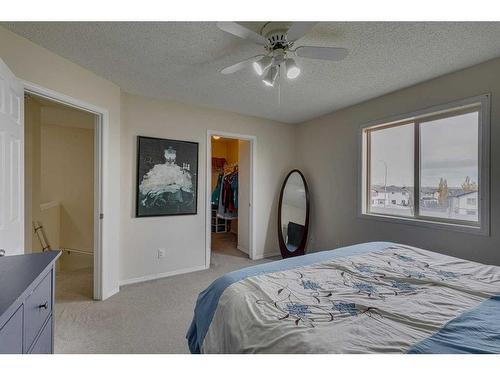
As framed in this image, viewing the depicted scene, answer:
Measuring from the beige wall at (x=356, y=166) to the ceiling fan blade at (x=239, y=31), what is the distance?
1.96m

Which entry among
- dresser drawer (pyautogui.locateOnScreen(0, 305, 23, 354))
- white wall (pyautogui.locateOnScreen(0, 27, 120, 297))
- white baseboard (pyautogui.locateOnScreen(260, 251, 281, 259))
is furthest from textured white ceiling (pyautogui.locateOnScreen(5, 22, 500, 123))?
white baseboard (pyautogui.locateOnScreen(260, 251, 281, 259))

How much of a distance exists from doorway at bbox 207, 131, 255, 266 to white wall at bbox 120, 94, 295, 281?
11 cm

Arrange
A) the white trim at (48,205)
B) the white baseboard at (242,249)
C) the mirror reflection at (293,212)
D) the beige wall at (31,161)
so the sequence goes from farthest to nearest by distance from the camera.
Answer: the white baseboard at (242,249) < the mirror reflection at (293,212) < the white trim at (48,205) < the beige wall at (31,161)

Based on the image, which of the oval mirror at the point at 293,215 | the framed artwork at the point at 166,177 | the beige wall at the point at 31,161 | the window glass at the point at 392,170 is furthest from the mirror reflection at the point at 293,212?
the beige wall at the point at 31,161

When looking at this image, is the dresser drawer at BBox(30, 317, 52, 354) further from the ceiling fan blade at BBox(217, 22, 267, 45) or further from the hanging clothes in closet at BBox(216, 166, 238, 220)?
the hanging clothes in closet at BBox(216, 166, 238, 220)

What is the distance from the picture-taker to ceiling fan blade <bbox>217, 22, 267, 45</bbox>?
4.37ft

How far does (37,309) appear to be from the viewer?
3.25 ft

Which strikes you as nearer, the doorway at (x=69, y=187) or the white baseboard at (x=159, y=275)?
the white baseboard at (x=159, y=275)

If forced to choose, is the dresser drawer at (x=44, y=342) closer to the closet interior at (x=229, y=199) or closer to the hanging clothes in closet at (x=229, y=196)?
the closet interior at (x=229, y=199)

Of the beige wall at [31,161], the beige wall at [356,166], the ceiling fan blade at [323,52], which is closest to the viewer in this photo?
the ceiling fan blade at [323,52]

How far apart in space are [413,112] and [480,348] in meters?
2.43

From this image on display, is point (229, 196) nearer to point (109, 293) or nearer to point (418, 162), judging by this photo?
point (109, 293)

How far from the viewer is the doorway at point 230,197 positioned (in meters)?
3.70

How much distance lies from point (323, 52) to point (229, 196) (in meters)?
3.69
